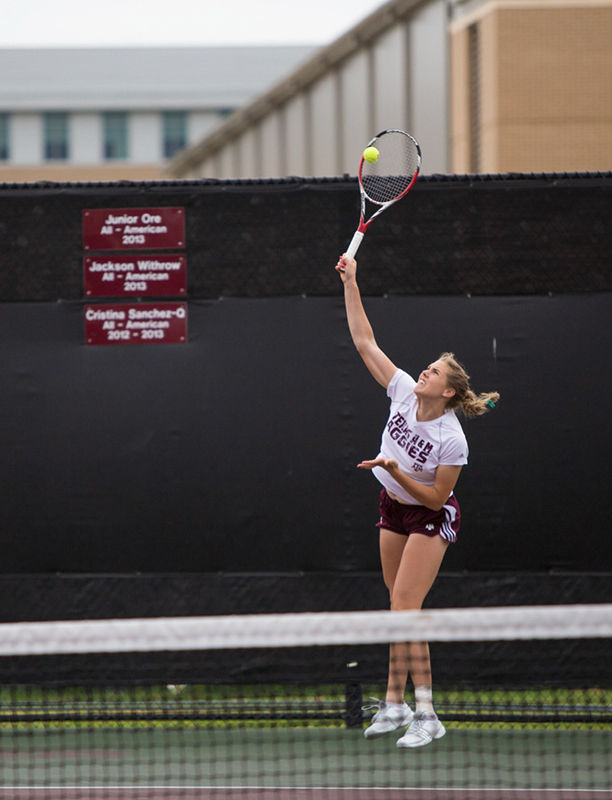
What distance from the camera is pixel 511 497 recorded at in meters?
5.91

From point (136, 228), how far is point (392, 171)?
4.13ft

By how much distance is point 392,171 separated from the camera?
5.83 metres

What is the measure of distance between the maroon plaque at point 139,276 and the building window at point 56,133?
1696 inches

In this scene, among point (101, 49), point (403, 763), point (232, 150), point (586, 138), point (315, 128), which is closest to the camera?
point (403, 763)

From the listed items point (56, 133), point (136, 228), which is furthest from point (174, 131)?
point (136, 228)

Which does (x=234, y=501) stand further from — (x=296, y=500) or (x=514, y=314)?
(x=514, y=314)

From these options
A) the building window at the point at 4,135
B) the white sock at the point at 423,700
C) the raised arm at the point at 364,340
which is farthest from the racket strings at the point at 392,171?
the building window at the point at 4,135

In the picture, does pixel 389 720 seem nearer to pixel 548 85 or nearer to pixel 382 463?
pixel 382 463

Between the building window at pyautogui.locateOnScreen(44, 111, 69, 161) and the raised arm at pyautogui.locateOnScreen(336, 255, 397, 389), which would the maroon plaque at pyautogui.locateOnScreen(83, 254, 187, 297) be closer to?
the raised arm at pyautogui.locateOnScreen(336, 255, 397, 389)

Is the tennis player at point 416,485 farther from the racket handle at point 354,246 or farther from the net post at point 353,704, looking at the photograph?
the net post at point 353,704

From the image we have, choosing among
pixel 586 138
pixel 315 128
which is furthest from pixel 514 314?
pixel 315 128

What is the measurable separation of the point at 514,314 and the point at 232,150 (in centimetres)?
1492

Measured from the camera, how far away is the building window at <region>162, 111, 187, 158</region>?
4831 centimetres

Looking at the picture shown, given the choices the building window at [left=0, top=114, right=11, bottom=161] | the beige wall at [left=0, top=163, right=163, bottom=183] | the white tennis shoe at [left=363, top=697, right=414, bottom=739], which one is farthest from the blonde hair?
the building window at [left=0, top=114, right=11, bottom=161]
